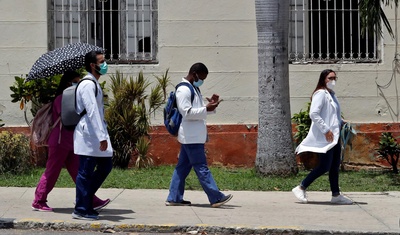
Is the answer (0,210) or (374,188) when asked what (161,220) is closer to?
(0,210)

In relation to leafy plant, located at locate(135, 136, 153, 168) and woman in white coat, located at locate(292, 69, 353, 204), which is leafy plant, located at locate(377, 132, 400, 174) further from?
leafy plant, located at locate(135, 136, 153, 168)

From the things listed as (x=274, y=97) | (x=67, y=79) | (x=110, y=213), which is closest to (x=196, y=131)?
(x=110, y=213)

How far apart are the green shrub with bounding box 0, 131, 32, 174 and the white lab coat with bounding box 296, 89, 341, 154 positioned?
4418 millimetres

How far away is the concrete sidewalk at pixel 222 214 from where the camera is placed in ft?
28.0

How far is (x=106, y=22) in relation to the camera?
45.6 feet

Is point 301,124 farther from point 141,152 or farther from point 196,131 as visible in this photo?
point 196,131

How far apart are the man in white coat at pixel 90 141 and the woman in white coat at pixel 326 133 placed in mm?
2708

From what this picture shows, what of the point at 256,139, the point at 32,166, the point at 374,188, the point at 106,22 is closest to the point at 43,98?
the point at 32,166

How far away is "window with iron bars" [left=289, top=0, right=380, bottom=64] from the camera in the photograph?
1381cm

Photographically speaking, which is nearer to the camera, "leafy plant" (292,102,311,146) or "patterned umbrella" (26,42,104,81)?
"patterned umbrella" (26,42,104,81)

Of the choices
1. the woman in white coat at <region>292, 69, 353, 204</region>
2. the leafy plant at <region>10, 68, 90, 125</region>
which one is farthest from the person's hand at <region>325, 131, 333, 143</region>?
the leafy plant at <region>10, 68, 90, 125</region>

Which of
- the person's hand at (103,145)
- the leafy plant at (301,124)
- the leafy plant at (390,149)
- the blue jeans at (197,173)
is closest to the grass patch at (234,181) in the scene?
the leafy plant at (390,149)

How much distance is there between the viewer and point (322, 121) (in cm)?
980

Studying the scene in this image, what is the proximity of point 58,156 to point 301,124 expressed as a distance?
16.7ft
